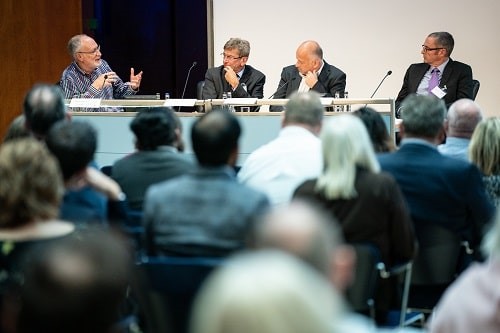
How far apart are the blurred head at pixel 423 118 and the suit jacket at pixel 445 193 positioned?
0.66 ft

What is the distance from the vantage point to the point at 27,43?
397 inches

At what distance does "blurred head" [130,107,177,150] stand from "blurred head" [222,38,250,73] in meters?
4.26

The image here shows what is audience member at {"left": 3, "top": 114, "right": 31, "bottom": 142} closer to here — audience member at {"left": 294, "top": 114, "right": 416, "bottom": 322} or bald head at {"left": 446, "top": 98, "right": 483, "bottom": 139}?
audience member at {"left": 294, "top": 114, "right": 416, "bottom": 322}

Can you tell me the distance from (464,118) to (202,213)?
224 centimetres

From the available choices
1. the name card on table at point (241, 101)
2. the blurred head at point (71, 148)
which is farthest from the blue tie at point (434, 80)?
the blurred head at point (71, 148)

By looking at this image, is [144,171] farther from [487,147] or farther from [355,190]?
[487,147]

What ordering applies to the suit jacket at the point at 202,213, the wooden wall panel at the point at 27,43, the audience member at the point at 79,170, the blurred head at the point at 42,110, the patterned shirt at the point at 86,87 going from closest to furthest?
the suit jacket at the point at 202,213, the audience member at the point at 79,170, the blurred head at the point at 42,110, the patterned shirt at the point at 86,87, the wooden wall panel at the point at 27,43

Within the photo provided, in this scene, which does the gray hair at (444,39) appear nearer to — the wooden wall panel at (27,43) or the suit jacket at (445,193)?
the wooden wall panel at (27,43)

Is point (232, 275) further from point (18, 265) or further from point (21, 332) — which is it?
point (18, 265)

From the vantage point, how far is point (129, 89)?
8.25 m

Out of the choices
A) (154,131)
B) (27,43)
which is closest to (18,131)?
(154,131)

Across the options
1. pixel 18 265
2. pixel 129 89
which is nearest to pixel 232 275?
pixel 18 265

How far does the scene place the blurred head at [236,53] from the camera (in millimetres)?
8602

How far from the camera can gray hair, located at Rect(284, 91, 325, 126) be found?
4523mm
